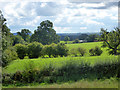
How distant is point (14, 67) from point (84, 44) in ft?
32.5

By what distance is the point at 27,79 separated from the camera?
9070 millimetres

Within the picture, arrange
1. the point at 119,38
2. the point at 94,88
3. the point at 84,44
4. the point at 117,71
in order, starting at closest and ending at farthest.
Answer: the point at 94,88 < the point at 117,71 < the point at 119,38 < the point at 84,44

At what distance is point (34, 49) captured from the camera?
1662 cm

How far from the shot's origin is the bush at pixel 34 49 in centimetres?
1641

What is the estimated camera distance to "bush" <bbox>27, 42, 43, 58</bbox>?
646 inches

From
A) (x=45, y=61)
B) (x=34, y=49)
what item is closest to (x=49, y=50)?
(x=34, y=49)

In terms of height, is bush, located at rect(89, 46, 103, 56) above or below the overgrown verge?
above

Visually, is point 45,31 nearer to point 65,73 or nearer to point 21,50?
point 21,50

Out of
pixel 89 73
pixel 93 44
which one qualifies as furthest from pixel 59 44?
pixel 89 73

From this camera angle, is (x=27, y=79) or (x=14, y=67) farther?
(x=14, y=67)

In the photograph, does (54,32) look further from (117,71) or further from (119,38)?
(117,71)

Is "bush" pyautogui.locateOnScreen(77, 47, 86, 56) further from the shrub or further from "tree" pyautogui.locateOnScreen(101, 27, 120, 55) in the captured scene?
"tree" pyautogui.locateOnScreen(101, 27, 120, 55)

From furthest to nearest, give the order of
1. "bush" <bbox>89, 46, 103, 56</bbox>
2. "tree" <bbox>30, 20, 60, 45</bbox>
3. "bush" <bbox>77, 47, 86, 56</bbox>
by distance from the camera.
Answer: "bush" <bbox>89, 46, 103, 56</bbox> → "bush" <bbox>77, 47, 86, 56</bbox> → "tree" <bbox>30, 20, 60, 45</bbox>

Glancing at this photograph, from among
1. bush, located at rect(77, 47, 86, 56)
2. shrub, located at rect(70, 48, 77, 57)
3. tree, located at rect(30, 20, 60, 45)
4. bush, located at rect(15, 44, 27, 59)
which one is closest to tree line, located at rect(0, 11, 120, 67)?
tree, located at rect(30, 20, 60, 45)
